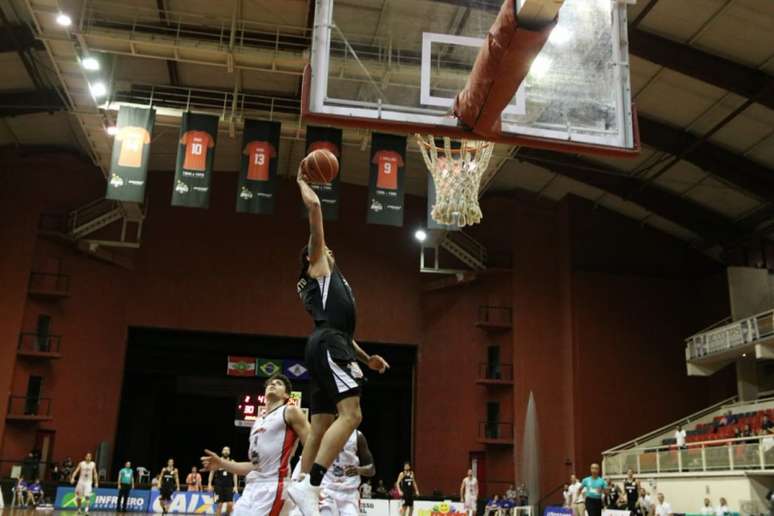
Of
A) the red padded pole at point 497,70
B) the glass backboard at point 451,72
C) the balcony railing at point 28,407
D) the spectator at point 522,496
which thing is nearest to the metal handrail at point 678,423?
the spectator at point 522,496

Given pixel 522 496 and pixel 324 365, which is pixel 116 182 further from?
pixel 324 365

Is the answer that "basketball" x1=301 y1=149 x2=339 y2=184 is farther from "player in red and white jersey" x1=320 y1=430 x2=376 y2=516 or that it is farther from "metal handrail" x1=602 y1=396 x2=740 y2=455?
"metal handrail" x1=602 y1=396 x2=740 y2=455

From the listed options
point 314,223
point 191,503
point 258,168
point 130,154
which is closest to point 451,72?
point 314,223

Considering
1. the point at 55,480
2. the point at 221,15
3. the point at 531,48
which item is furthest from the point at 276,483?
the point at 55,480

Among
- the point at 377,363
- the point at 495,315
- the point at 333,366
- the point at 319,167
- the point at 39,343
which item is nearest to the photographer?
the point at 333,366

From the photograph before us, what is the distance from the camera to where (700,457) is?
20.1 metres

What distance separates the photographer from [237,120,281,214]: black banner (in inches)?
756

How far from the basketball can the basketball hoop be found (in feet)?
28.8

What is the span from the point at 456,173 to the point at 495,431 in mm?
13681

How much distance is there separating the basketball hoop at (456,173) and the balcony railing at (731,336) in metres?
11.3

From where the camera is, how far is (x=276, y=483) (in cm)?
538

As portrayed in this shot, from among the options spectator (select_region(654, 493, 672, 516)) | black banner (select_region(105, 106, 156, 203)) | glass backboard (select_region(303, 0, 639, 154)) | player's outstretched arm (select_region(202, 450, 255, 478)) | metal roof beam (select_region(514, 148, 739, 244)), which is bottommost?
spectator (select_region(654, 493, 672, 516))

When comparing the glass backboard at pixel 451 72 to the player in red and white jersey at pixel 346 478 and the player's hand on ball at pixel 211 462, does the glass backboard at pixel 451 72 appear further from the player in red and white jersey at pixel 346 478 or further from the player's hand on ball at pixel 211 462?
the player's hand on ball at pixel 211 462

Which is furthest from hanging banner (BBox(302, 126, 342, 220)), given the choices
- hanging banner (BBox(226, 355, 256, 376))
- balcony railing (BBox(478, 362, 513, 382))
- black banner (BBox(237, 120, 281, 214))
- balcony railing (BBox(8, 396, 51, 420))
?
balcony railing (BBox(8, 396, 51, 420))
